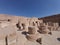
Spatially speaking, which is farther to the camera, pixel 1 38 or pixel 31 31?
pixel 31 31

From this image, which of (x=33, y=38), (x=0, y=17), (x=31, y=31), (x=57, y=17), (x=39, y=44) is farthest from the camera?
(x=57, y=17)

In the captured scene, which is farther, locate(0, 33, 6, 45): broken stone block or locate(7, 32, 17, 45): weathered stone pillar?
locate(7, 32, 17, 45): weathered stone pillar

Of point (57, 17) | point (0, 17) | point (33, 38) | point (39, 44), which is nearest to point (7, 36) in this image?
point (39, 44)

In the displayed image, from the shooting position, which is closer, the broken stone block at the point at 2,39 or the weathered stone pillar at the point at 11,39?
the broken stone block at the point at 2,39

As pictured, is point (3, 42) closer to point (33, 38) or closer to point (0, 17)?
point (33, 38)

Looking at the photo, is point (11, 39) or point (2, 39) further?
point (11, 39)

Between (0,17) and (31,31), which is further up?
(0,17)

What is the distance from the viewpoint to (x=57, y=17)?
102 feet

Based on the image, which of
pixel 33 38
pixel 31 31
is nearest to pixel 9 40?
pixel 33 38

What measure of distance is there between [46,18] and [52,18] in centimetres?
215

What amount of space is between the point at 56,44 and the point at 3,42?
570 centimetres

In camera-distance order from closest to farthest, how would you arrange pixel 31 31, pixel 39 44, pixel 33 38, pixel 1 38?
pixel 1 38 → pixel 39 44 → pixel 33 38 → pixel 31 31

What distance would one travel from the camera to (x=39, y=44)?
295 inches

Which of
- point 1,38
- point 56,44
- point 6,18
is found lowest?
point 56,44
